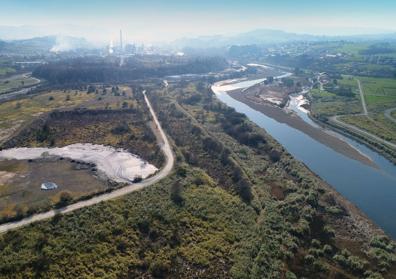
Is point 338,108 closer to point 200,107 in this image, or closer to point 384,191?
point 200,107

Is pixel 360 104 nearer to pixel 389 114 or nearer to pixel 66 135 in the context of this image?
pixel 389 114

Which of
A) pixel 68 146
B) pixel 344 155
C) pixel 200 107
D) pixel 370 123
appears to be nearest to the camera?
pixel 68 146

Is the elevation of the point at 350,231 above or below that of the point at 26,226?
below

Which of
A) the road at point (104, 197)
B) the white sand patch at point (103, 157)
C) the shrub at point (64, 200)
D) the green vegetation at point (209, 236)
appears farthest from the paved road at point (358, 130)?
the shrub at point (64, 200)

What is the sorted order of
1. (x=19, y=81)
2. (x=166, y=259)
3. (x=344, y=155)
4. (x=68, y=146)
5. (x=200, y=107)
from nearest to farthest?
(x=166, y=259)
(x=68, y=146)
(x=344, y=155)
(x=200, y=107)
(x=19, y=81)

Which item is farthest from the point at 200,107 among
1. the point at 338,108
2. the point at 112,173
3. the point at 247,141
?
the point at 112,173

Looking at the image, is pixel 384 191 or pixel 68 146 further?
pixel 68 146

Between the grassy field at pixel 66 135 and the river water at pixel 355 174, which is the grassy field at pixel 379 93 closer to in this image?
the river water at pixel 355 174
